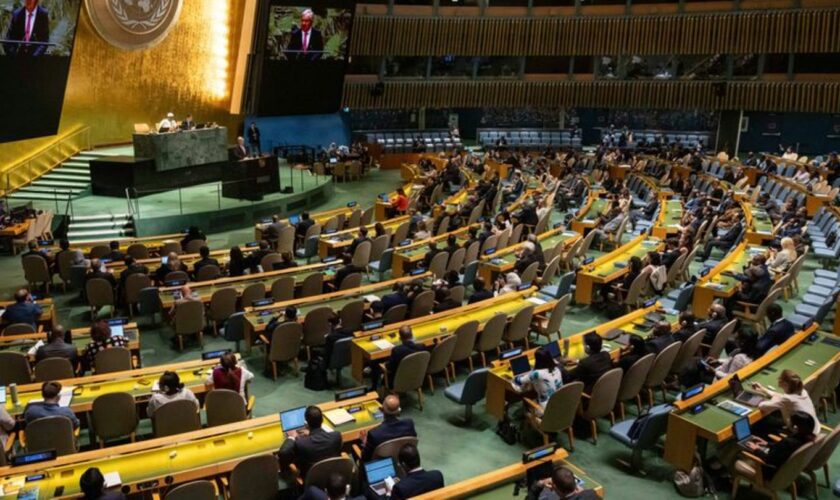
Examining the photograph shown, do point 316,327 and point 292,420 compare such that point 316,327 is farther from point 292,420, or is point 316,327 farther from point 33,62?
point 33,62

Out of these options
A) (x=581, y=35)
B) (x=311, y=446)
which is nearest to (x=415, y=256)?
(x=311, y=446)

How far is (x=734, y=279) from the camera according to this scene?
1160 centimetres

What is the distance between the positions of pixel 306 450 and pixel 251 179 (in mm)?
14669

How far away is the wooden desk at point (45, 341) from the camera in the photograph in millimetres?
8461

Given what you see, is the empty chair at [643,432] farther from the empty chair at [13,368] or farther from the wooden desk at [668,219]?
the wooden desk at [668,219]

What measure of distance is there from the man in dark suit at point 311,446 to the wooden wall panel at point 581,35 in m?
27.3

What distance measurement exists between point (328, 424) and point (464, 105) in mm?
28771

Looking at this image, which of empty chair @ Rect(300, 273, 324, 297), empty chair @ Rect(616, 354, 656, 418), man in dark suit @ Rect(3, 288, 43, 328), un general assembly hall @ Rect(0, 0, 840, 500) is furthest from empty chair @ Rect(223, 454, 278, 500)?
empty chair @ Rect(300, 273, 324, 297)

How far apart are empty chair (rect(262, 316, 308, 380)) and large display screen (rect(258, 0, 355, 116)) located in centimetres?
1822

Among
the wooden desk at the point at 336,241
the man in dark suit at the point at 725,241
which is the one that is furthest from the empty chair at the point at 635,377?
the man in dark suit at the point at 725,241

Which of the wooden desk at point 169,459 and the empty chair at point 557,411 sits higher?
the empty chair at point 557,411

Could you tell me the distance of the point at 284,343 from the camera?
30.2 ft

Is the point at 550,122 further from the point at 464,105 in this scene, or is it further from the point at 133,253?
the point at 133,253

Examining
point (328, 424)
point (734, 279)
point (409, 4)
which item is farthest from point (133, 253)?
point (409, 4)
